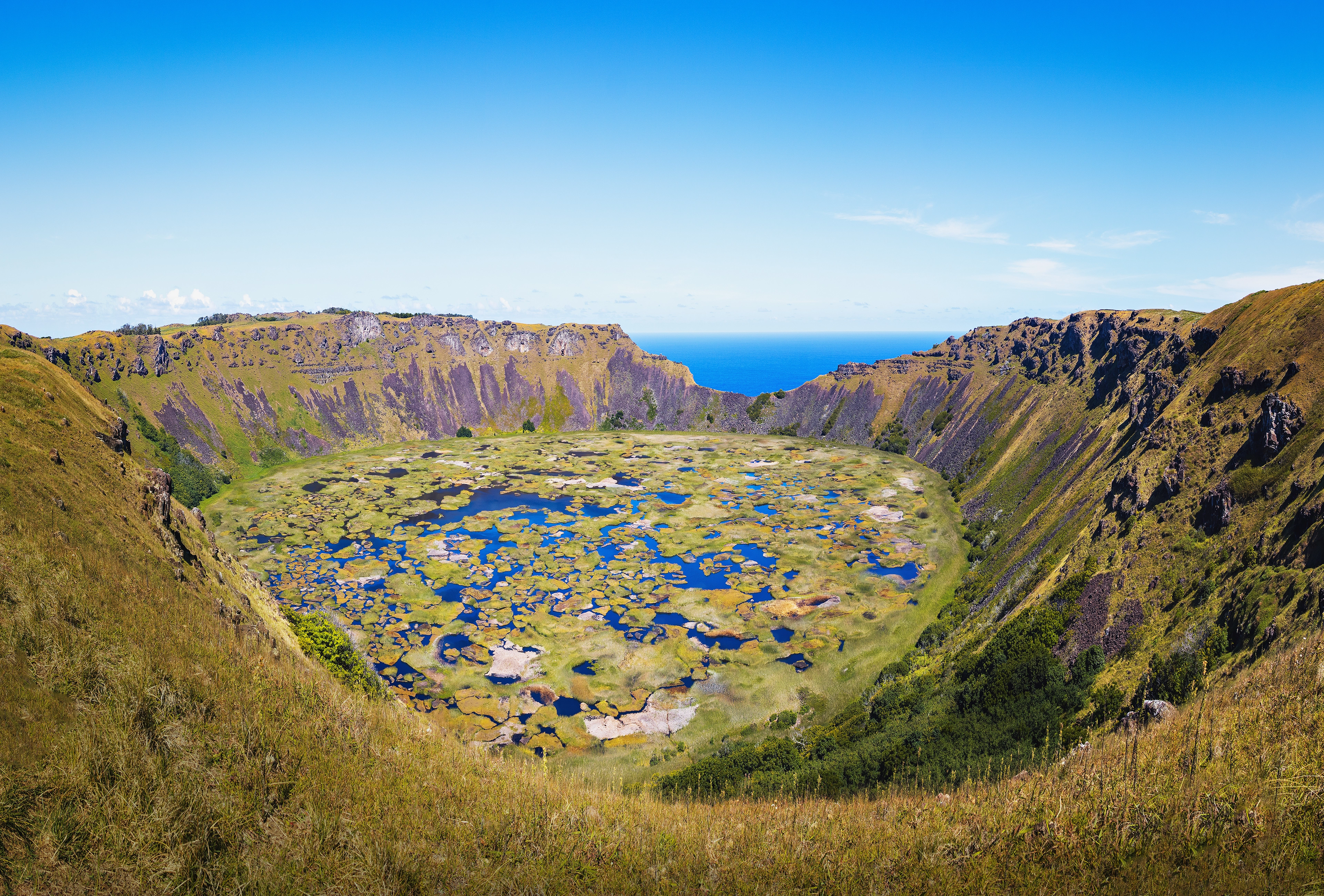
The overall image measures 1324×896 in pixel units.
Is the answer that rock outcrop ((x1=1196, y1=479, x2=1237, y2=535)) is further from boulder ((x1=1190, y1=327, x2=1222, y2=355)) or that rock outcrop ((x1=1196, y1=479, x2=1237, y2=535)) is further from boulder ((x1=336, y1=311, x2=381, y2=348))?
boulder ((x1=336, y1=311, x2=381, y2=348))

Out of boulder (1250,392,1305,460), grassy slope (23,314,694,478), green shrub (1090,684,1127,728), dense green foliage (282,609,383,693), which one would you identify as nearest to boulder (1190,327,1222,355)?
boulder (1250,392,1305,460)

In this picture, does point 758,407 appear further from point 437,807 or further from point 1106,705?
point 437,807

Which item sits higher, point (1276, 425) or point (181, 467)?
point (1276, 425)

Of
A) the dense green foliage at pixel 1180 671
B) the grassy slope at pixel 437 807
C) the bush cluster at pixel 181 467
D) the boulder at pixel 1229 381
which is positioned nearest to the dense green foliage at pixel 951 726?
the dense green foliage at pixel 1180 671

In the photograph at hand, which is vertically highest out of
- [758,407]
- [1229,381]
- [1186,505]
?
[1229,381]

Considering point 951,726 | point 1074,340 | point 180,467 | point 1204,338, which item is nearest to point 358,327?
point 180,467

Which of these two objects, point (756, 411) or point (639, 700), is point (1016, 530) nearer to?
point (639, 700)

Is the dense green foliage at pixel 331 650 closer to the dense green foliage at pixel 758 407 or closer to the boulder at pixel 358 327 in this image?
the dense green foliage at pixel 758 407
